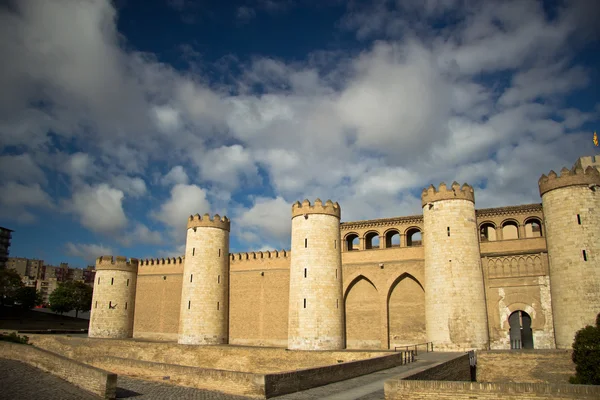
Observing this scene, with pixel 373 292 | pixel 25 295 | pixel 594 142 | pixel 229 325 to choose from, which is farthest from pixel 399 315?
pixel 25 295

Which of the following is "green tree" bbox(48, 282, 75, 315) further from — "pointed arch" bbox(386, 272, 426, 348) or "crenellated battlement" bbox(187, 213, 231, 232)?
"pointed arch" bbox(386, 272, 426, 348)

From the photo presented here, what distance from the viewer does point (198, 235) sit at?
28.8 meters

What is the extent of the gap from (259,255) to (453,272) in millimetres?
12204

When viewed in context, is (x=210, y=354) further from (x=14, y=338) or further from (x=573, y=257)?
(x=573, y=257)

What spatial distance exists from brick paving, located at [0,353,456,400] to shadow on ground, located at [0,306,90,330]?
26702 mm

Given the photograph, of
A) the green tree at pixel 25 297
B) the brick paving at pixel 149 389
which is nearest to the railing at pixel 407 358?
the brick paving at pixel 149 389

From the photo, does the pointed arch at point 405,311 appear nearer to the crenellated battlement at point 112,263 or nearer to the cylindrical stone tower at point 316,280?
the cylindrical stone tower at point 316,280

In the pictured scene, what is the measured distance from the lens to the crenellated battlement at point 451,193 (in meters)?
22.1

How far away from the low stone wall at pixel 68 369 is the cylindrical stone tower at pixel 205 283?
848cm

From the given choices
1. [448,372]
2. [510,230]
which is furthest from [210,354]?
[510,230]

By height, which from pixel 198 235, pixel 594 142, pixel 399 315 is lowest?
pixel 399 315

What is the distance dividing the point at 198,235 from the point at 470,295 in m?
16.2

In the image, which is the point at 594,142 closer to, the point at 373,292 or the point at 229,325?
the point at 373,292

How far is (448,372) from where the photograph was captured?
1518 centimetres
